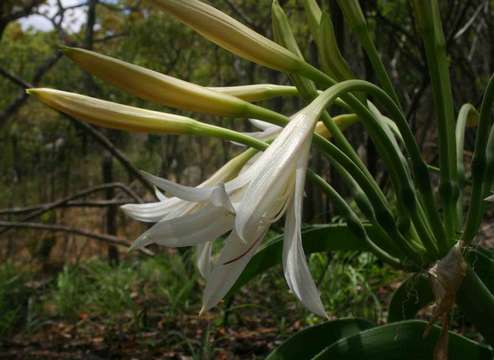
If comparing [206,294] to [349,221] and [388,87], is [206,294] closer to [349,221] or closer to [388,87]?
[349,221]

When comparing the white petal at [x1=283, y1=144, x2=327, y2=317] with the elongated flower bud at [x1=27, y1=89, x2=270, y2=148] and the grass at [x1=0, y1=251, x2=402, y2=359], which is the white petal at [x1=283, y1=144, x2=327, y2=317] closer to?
the elongated flower bud at [x1=27, y1=89, x2=270, y2=148]

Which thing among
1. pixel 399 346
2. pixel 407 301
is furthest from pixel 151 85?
pixel 407 301

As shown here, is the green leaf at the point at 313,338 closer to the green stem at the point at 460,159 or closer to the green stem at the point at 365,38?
the green stem at the point at 460,159

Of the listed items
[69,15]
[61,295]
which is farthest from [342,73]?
[69,15]

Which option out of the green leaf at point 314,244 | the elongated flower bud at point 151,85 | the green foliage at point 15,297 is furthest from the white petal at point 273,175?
the green foliage at point 15,297

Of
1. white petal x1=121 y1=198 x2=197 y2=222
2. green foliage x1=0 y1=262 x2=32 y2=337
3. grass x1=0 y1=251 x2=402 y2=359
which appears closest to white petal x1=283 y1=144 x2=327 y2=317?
white petal x1=121 y1=198 x2=197 y2=222

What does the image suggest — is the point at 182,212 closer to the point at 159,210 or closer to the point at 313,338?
the point at 159,210
